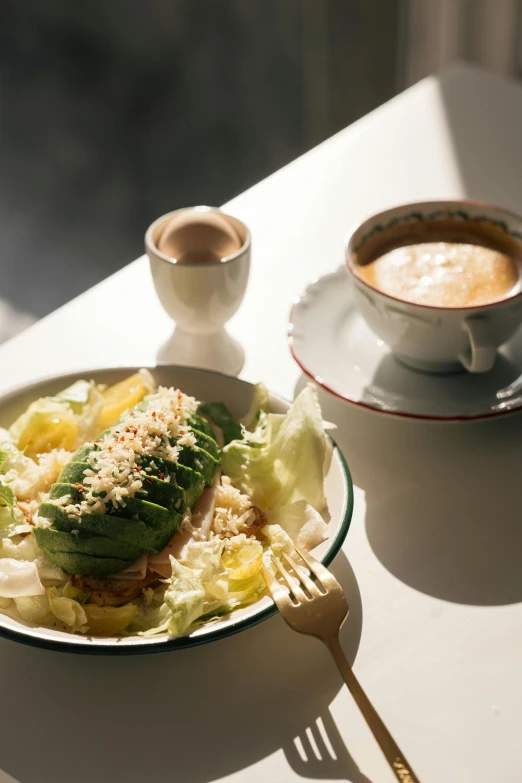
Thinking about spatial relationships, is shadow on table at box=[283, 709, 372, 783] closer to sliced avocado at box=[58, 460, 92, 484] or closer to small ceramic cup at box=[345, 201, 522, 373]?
sliced avocado at box=[58, 460, 92, 484]

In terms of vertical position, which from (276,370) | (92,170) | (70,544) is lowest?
(92,170)

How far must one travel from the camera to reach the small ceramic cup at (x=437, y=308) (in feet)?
3.81

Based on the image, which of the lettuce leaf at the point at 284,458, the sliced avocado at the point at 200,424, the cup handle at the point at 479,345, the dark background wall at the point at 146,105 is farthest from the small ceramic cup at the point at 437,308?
the dark background wall at the point at 146,105

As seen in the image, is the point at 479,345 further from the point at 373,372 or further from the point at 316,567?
the point at 316,567

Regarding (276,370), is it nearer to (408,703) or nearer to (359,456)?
(359,456)

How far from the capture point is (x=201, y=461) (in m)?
1.00

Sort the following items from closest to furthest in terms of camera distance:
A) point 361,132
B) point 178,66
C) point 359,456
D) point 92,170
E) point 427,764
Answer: point 427,764
point 359,456
point 361,132
point 92,170
point 178,66

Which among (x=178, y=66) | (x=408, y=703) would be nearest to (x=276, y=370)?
(x=408, y=703)

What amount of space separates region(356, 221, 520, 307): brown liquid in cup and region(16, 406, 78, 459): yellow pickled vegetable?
456 mm

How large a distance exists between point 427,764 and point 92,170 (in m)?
3.22

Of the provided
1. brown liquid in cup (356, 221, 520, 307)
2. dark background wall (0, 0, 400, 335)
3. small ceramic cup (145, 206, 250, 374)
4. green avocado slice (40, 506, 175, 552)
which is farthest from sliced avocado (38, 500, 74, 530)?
dark background wall (0, 0, 400, 335)

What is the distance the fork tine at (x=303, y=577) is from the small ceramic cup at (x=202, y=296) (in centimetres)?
49

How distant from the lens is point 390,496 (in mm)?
1104

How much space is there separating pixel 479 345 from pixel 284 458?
1.05 feet
